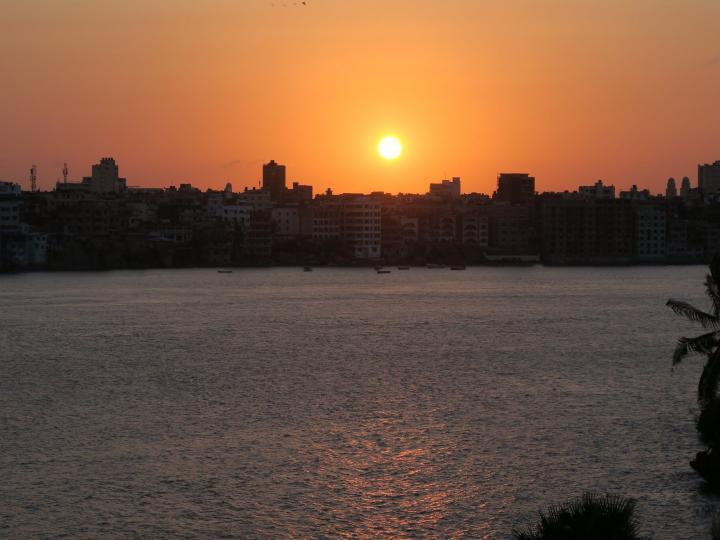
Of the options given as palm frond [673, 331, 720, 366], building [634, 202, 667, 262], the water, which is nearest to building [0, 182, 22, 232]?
the water

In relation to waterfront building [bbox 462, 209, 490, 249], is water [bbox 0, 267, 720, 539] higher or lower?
lower

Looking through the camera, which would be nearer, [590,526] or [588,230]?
[590,526]

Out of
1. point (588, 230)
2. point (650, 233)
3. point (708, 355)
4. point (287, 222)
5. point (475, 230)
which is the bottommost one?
point (708, 355)

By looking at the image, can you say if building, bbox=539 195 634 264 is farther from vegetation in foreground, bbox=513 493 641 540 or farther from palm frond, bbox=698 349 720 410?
vegetation in foreground, bbox=513 493 641 540

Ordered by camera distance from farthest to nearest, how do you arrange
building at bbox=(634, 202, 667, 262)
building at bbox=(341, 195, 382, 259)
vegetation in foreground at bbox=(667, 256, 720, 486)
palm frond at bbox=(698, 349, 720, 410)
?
building at bbox=(634, 202, 667, 262)
building at bbox=(341, 195, 382, 259)
vegetation in foreground at bbox=(667, 256, 720, 486)
palm frond at bbox=(698, 349, 720, 410)

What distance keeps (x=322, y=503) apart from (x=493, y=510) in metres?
3.64

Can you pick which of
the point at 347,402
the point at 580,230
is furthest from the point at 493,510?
the point at 580,230

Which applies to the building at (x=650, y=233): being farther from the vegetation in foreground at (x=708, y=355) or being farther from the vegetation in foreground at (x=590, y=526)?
the vegetation in foreground at (x=590, y=526)

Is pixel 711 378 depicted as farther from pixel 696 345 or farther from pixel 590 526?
pixel 590 526

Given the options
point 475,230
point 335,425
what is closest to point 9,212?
point 475,230

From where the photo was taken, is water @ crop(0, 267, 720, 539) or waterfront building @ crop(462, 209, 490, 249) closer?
water @ crop(0, 267, 720, 539)

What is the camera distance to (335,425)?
3072 cm

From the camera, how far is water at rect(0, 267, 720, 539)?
869 inches

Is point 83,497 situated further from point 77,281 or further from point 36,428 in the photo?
point 77,281
